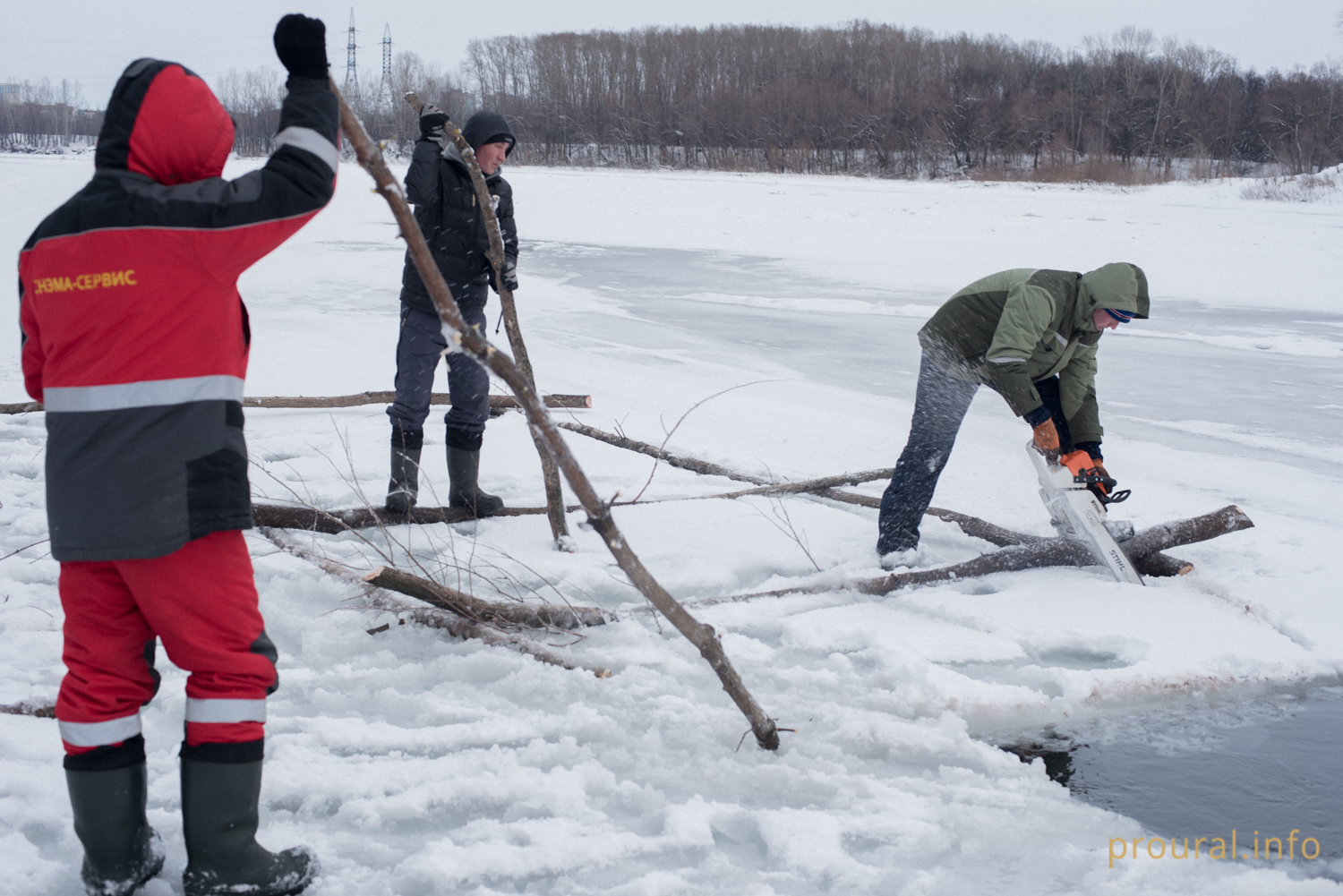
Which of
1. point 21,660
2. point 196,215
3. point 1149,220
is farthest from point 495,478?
point 1149,220

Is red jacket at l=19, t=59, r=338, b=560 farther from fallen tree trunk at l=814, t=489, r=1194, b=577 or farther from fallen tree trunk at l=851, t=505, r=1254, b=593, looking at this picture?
fallen tree trunk at l=814, t=489, r=1194, b=577

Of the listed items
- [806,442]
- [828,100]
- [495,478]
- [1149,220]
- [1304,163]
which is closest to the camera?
[495,478]

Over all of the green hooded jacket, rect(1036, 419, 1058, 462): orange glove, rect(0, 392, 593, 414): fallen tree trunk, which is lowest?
rect(0, 392, 593, 414): fallen tree trunk

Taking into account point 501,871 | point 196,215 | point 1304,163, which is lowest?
point 501,871

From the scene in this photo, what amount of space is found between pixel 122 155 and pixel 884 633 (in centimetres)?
253

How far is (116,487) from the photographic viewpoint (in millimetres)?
1506

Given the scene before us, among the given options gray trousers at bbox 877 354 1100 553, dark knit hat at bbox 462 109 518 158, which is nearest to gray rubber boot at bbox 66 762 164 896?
dark knit hat at bbox 462 109 518 158

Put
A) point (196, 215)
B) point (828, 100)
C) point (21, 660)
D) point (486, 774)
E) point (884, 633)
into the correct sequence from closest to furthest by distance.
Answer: point (196, 215)
point (486, 774)
point (21, 660)
point (884, 633)
point (828, 100)

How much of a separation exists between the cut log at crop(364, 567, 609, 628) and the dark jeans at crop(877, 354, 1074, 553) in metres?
1.42

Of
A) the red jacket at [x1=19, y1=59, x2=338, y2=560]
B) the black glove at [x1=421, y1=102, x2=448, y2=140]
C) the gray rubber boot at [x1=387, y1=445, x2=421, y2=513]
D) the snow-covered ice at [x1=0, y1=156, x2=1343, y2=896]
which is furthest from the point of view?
the gray rubber boot at [x1=387, y1=445, x2=421, y2=513]

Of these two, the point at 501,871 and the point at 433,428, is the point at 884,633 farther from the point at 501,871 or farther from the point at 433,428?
the point at 433,428

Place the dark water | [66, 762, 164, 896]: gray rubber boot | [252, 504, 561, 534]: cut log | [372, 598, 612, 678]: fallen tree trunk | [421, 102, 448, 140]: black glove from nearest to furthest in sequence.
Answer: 1. [66, 762, 164, 896]: gray rubber boot
2. the dark water
3. [372, 598, 612, 678]: fallen tree trunk
4. [421, 102, 448, 140]: black glove
5. [252, 504, 561, 534]: cut log

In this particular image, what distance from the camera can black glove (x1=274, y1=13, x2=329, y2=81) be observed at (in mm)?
1549

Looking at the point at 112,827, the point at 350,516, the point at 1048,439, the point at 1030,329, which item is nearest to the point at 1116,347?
the point at 1048,439
